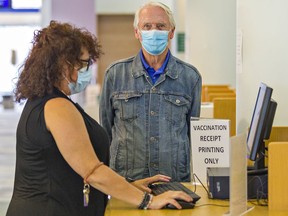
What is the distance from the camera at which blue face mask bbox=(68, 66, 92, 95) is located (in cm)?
320

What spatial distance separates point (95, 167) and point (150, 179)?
2.39ft

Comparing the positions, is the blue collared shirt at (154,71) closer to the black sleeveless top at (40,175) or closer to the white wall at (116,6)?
the black sleeveless top at (40,175)

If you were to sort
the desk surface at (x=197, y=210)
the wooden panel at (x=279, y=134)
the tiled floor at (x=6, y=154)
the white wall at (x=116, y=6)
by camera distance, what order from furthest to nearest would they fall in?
the white wall at (x=116, y=6), the tiled floor at (x=6, y=154), the wooden panel at (x=279, y=134), the desk surface at (x=197, y=210)

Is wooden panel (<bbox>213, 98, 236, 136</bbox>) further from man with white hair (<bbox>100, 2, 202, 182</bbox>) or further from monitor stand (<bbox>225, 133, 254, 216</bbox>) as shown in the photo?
monitor stand (<bbox>225, 133, 254, 216</bbox>)

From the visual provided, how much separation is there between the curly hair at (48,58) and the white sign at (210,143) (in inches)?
28.7

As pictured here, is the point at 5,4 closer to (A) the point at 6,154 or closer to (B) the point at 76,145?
(A) the point at 6,154

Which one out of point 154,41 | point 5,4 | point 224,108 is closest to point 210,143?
point 154,41

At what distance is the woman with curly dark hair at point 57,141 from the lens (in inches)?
118

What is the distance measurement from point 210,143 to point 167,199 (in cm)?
40

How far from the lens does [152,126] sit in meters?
4.04

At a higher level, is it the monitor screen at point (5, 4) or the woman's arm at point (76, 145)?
the monitor screen at point (5, 4)

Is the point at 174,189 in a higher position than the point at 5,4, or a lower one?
lower

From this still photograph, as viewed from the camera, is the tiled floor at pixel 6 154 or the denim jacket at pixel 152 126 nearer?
the denim jacket at pixel 152 126

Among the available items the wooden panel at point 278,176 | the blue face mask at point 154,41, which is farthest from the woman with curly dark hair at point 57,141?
the blue face mask at point 154,41
